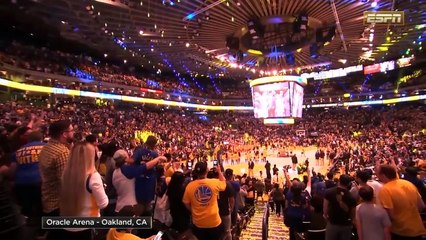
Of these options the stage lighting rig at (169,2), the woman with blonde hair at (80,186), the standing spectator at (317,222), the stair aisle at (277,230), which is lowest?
the stair aisle at (277,230)

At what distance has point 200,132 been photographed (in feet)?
130

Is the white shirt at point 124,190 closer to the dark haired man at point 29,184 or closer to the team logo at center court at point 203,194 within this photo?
the team logo at center court at point 203,194

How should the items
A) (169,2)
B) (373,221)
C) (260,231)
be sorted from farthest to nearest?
(169,2), (260,231), (373,221)

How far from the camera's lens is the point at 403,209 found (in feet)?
12.3

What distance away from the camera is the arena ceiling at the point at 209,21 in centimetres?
1486

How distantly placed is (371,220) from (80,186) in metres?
3.24

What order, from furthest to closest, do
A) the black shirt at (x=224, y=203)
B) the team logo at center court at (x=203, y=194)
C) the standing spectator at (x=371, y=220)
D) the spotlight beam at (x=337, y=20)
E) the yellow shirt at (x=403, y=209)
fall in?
1. the spotlight beam at (x=337, y=20)
2. the black shirt at (x=224, y=203)
3. the team logo at center court at (x=203, y=194)
4. the yellow shirt at (x=403, y=209)
5. the standing spectator at (x=371, y=220)

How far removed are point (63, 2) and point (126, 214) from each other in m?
17.6

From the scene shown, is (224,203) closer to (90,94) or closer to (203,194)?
(203,194)

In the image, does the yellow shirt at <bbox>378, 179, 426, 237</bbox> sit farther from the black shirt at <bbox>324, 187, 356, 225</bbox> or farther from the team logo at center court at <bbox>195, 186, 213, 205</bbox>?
the team logo at center court at <bbox>195, 186, 213, 205</bbox>

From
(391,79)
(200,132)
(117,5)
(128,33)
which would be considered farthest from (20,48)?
(391,79)

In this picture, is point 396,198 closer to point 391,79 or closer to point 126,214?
point 126,214

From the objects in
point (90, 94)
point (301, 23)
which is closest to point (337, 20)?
point (301, 23)

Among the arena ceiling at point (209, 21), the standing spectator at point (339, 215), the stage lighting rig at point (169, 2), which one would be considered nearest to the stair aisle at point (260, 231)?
the standing spectator at point (339, 215)
